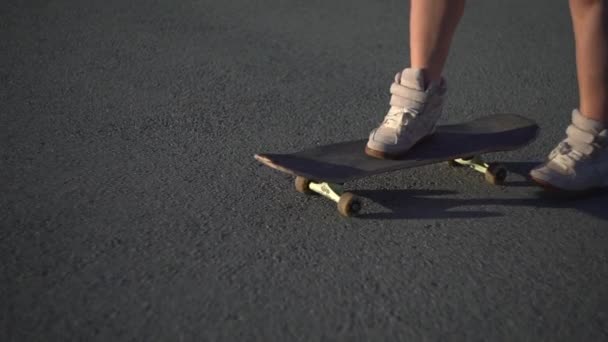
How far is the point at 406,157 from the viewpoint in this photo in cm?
267

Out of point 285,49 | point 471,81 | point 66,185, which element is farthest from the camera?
point 285,49

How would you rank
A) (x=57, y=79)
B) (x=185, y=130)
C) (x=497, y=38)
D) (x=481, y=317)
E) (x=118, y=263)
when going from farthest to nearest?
(x=497, y=38), (x=57, y=79), (x=185, y=130), (x=118, y=263), (x=481, y=317)

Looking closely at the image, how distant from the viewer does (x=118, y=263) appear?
83.4 inches

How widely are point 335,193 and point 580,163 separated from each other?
3.43ft

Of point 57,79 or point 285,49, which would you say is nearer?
point 57,79

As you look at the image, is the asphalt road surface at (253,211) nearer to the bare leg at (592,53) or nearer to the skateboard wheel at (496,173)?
the skateboard wheel at (496,173)

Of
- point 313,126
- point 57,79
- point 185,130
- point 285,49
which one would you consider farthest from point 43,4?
point 313,126

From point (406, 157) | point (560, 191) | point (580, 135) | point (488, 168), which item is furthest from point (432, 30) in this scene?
point (560, 191)

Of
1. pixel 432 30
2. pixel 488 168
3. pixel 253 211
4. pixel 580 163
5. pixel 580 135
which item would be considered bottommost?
pixel 253 211

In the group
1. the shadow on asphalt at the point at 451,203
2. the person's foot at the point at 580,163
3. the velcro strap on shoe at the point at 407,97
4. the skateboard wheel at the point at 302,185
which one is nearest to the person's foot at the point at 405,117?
the velcro strap on shoe at the point at 407,97

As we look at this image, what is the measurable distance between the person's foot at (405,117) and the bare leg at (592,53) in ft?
1.90

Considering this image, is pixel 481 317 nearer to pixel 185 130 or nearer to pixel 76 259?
pixel 76 259

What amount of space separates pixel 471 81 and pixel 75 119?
2.45m

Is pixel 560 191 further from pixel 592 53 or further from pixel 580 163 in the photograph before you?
pixel 592 53
